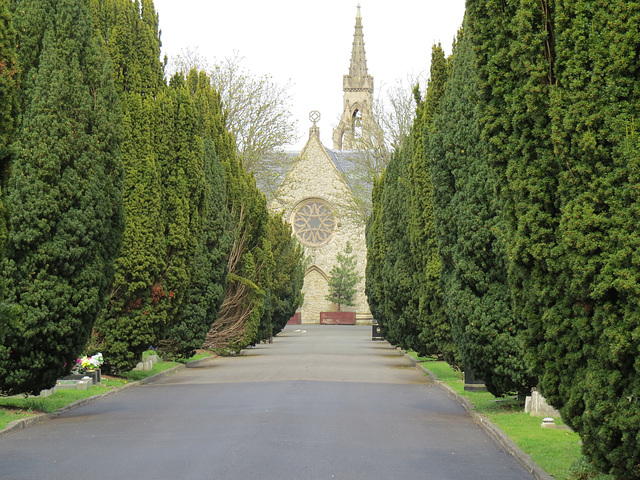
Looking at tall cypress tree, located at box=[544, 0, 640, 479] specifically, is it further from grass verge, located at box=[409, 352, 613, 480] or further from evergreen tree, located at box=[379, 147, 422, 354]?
evergreen tree, located at box=[379, 147, 422, 354]

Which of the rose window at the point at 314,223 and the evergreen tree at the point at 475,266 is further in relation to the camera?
the rose window at the point at 314,223

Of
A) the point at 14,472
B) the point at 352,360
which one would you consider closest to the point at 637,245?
the point at 14,472

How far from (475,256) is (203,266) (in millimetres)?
11541

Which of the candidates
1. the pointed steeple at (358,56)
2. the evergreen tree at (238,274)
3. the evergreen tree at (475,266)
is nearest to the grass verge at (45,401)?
the evergreen tree at (475,266)

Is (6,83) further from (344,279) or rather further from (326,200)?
(344,279)

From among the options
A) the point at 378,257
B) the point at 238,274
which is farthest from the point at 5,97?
the point at 378,257

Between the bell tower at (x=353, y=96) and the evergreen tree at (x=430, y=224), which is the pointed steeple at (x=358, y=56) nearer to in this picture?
the bell tower at (x=353, y=96)

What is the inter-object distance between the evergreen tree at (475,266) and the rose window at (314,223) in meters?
52.6

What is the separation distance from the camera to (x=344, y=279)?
221 feet

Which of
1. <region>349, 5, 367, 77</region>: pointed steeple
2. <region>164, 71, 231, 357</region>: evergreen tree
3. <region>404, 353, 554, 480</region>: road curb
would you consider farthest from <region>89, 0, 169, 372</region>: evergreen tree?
<region>349, 5, 367, 77</region>: pointed steeple

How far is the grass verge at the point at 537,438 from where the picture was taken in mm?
8156

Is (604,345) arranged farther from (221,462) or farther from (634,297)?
(221,462)

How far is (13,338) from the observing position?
12.4m

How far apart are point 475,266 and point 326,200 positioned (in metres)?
53.5
